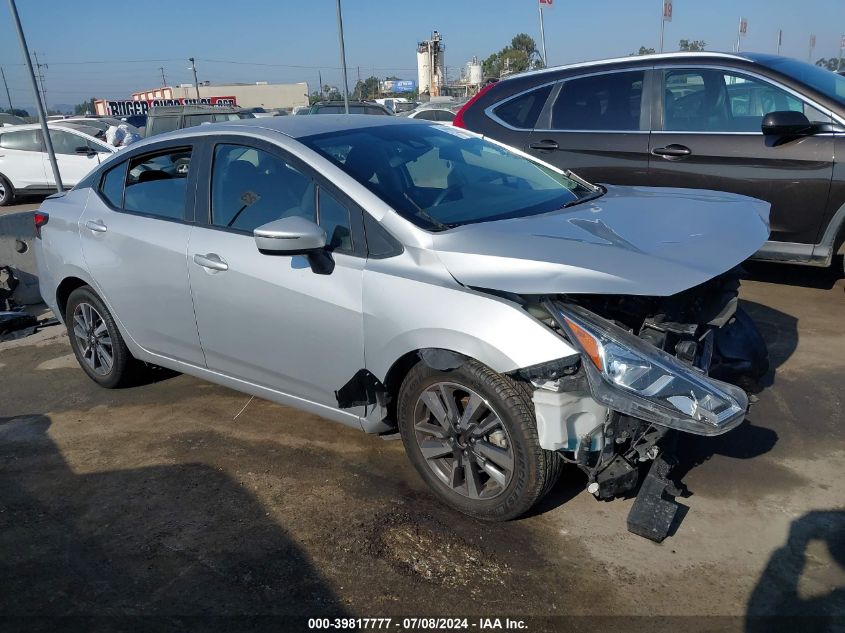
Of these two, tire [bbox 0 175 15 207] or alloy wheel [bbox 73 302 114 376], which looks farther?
tire [bbox 0 175 15 207]

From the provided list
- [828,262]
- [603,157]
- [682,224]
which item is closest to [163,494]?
[682,224]

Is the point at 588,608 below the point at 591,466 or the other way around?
below

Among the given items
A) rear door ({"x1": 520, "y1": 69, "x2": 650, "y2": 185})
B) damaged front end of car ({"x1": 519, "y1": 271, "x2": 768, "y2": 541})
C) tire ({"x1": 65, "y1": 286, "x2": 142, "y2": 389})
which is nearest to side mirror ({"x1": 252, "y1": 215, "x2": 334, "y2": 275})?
damaged front end of car ({"x1": 519, "y1": 271, "x2": 768, "y2": 541})

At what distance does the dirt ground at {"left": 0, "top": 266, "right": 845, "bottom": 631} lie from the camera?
2.69m

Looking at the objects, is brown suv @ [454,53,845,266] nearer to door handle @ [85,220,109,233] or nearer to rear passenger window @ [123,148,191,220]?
rear passenger window @ [123,148,191,220]

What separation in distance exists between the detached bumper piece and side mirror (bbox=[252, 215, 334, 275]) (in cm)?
171

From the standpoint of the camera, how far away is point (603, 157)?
6.07 m

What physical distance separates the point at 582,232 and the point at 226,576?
204 cm

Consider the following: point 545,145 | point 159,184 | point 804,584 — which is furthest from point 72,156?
point 804,584

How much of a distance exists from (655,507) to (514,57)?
76867 mm

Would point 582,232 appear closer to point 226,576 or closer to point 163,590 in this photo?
point 226,576

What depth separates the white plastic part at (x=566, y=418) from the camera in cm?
271

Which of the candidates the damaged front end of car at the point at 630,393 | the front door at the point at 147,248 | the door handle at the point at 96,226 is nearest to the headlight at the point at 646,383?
the damaged front end of car at the point at 630,393

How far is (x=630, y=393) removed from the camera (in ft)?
8.55
